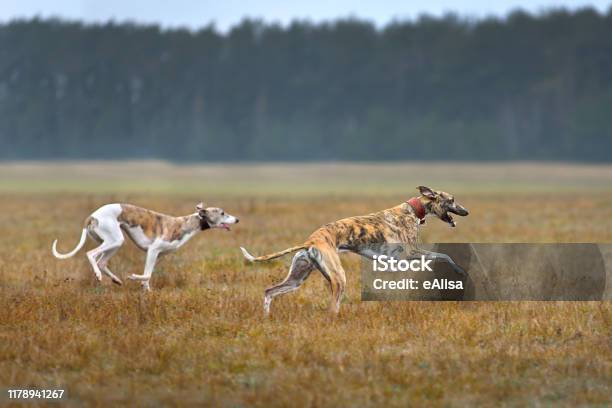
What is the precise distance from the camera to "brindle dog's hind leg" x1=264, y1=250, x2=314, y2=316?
36.6 feet

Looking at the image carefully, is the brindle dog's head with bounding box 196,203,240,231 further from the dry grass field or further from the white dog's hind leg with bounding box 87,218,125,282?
the white dog's hind leg with bounding box 87,218,125,282

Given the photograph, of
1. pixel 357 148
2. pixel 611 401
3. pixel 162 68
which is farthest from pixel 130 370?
pixel 162 68

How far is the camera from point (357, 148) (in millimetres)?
115500

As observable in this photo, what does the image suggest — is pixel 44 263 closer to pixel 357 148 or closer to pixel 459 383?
pixel 459 383

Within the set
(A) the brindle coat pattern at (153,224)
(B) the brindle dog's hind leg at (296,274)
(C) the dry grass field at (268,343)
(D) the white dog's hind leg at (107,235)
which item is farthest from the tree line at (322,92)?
(B) the brindle dog's hind leg at (296,274)

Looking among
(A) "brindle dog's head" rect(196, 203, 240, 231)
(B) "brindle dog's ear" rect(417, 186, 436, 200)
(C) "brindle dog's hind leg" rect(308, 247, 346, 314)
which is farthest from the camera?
(A) "brindle dog's head" rect(196, 203, 240, 231)

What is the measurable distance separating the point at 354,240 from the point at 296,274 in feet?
2.75

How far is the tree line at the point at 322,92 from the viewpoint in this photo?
115 meters

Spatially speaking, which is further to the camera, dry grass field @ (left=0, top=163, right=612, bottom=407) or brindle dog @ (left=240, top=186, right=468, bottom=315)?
brindle dog @ (left=240, top=186, right=468, bottom=315)

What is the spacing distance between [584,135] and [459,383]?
106835mm

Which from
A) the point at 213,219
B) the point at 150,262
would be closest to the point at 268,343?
the point at 150,262

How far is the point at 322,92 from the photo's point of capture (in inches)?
4862

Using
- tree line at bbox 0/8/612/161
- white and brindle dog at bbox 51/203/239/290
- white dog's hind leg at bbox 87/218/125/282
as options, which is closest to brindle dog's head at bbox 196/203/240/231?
white and brindle dog at bbox 51/203/239/290

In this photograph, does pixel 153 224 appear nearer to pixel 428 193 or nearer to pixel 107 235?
pixel 107 235
